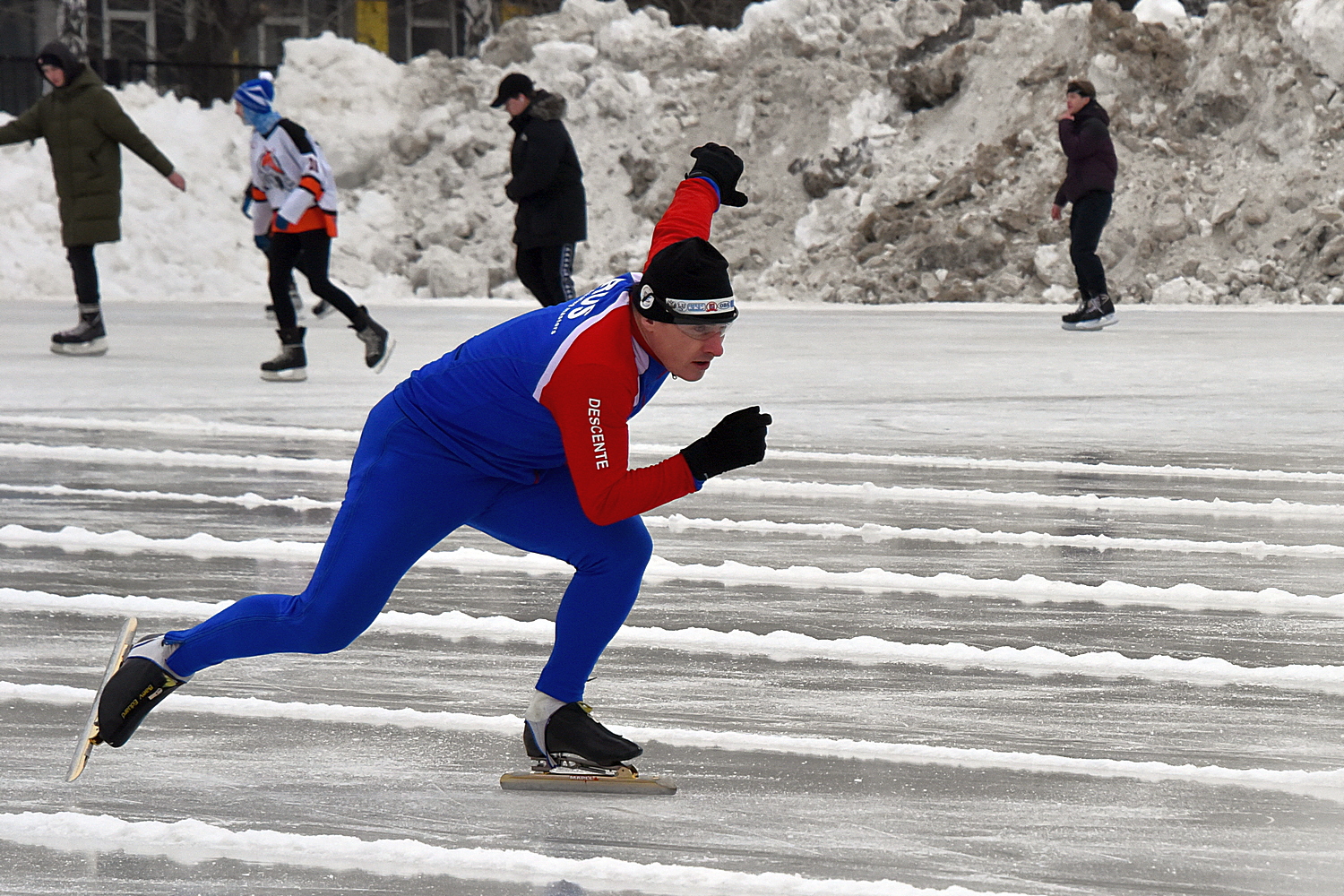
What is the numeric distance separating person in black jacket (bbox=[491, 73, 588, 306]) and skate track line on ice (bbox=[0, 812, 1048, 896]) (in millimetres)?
9022

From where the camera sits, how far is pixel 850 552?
5.74 metres

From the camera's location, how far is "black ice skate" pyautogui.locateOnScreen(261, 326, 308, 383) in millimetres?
10891

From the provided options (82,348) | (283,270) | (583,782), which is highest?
(583,782)

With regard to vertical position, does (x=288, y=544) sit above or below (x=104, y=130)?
below

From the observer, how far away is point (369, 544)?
133 inches

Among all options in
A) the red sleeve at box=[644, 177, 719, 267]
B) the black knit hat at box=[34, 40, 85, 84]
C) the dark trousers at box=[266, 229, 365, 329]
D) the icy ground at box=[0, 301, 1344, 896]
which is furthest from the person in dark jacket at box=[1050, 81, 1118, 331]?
the red sleeve at box=[644, 177, 719, 267]

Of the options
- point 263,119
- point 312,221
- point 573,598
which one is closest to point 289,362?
point 312,221

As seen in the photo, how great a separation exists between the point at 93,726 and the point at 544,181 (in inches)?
348

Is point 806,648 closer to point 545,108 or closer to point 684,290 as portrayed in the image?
point 684,290

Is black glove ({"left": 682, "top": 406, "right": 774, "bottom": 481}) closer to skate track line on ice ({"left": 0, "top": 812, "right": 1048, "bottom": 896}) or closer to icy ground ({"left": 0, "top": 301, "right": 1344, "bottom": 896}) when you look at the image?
icy ground ({"left": 0, "top": 301, "right": 1344, "bottom": 896})

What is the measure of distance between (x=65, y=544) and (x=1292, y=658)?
3814 millimetres

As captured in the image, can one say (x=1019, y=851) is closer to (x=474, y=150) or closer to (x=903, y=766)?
(x=903, y=766)

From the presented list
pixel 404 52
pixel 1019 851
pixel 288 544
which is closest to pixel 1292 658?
pixel 1019 851

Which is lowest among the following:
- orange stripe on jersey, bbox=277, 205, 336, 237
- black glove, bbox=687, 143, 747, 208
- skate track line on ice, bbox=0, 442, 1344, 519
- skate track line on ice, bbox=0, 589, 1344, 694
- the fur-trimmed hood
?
skate track line on ice, bbox=0, 442, 1344, 519
